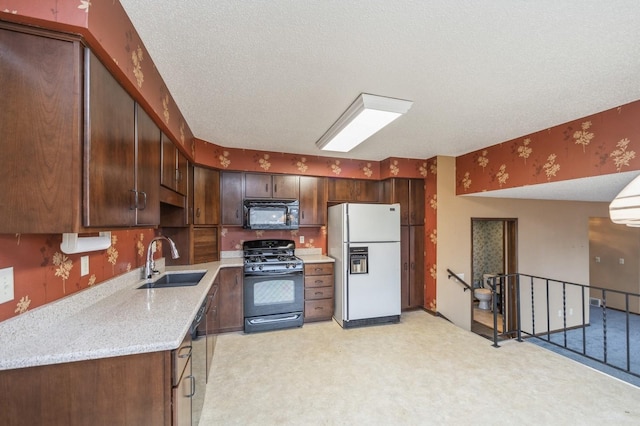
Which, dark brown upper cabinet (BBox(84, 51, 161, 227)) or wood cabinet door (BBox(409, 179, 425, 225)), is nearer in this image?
dark brown upper cabinet (BBox(84, 51, 161, 227))

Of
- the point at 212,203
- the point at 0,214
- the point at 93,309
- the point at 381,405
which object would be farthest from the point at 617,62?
the point at 212,203

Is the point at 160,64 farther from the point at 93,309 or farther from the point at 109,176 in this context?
the point at 93,309

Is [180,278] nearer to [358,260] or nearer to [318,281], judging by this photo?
[318,281]

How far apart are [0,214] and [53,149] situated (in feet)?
0.94

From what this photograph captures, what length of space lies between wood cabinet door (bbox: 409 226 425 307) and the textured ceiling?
190cm

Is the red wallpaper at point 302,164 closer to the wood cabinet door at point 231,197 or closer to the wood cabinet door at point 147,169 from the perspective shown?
the wood cabinet door at point 231,197

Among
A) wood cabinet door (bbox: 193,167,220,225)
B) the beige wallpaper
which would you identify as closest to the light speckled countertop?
wood cabinet door (bbox: 193,167,220,225)

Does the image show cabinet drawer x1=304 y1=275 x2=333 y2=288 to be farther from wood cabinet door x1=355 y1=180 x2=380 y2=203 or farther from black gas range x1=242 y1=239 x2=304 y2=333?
wood cabinet door x1=355 y1=180 x2=380 y2=203

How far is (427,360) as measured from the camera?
8.75 ft

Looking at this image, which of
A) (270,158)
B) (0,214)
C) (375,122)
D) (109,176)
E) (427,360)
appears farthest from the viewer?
(270,158)

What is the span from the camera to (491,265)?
5938mm

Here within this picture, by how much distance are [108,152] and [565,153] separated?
3.65 meters

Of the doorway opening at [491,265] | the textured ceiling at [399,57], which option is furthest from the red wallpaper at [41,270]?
the doorway opening at [491,265]

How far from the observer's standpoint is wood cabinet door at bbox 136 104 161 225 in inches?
60.2
